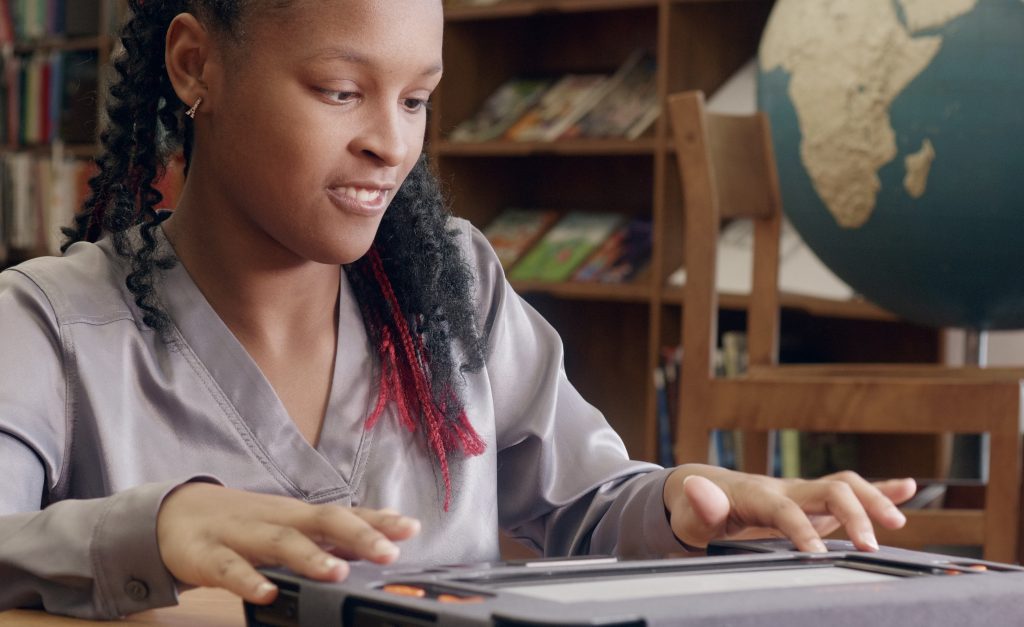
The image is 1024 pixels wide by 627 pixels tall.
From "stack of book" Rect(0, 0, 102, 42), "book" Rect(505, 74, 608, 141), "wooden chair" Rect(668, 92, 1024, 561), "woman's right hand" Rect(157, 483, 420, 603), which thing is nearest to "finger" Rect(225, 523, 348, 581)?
"woman's right hand" Rect(157, 483, 420, 603)

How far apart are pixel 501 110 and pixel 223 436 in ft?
10.1

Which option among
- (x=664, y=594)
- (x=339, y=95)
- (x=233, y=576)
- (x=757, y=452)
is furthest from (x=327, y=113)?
(x=757, y=452)

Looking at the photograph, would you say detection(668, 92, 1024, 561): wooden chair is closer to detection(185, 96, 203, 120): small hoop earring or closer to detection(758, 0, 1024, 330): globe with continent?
detection(758, 0, 1024, 330): globe with continent

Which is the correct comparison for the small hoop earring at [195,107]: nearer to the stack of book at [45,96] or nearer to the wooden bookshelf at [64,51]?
the wooden bookshelf at [64,51]

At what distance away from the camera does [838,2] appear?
7.36 feet

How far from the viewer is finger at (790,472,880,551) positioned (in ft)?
2.89

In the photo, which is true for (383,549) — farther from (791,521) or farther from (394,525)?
(791,521)

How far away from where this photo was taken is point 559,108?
393 cm

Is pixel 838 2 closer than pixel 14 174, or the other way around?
pixel 838 2

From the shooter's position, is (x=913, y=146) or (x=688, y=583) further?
(x=913, y=146)

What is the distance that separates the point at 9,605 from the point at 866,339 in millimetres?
2825

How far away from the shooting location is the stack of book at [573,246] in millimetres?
3770

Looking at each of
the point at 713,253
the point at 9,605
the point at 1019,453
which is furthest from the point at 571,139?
the point at 9,605

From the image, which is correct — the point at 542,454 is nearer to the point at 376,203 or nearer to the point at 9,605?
the point at 376,203
